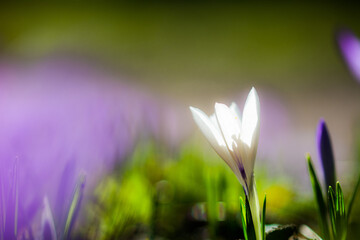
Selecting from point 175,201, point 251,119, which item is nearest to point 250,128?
point 251,119

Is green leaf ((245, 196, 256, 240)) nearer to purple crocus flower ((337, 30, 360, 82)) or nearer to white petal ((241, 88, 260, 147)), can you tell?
white petal ((241, 88, 260, 147))

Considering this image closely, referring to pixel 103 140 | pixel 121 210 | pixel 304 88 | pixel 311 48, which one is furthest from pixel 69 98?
pixel 311 48

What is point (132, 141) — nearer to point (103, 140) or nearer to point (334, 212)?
point (103, 140)

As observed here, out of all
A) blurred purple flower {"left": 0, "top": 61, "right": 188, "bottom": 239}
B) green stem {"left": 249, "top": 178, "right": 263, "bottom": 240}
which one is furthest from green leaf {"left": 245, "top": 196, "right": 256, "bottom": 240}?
blurred purple flower {"left": 0, "top": 61, "right": 188, "bottom": 239}

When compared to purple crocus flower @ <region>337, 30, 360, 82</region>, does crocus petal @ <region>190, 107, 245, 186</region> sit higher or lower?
lower

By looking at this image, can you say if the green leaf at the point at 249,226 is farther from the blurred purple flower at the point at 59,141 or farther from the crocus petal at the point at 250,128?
the blurred purple flower at the point at 59,141

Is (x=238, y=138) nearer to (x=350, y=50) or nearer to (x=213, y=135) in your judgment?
(x=213, y=135)

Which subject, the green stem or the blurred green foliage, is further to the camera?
the blurred green foliage

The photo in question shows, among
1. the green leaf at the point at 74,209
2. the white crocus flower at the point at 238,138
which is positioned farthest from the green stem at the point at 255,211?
the green leaf at the point at 74,209
